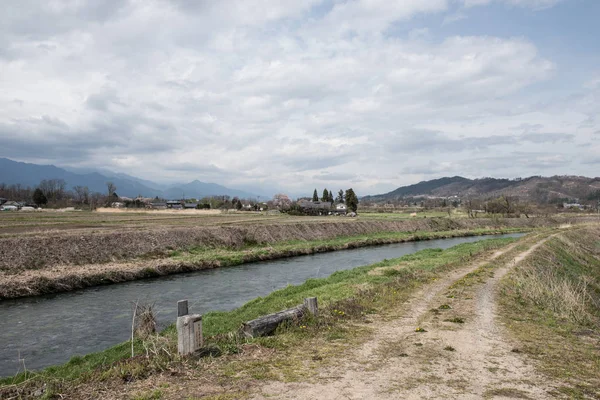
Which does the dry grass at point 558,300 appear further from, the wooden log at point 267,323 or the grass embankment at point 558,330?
the wooden log at point 267,323

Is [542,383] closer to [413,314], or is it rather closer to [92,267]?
[413,314]

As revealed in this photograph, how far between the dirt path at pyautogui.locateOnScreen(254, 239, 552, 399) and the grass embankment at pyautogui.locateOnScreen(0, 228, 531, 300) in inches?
826

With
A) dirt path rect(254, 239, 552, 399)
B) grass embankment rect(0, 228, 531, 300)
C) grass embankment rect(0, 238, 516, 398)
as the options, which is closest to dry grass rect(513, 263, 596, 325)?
dirt path rect(254, 239, 552, 399)

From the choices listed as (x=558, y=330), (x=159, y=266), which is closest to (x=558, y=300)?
(x=558, y=330)

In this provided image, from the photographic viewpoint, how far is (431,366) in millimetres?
8445

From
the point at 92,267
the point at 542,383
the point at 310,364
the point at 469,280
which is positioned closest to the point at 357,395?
the point at 310,364

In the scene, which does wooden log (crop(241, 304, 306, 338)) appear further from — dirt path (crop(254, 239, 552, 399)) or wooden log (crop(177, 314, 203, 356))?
dirt path (crop(254, 239, 552, 399))

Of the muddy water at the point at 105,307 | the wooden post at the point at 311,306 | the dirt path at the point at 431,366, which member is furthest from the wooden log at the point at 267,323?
the muddy water at the point at 105,307

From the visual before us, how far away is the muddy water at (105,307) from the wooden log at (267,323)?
6542 mm

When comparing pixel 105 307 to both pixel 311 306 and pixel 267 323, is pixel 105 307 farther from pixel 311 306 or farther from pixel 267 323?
pixel 311 306

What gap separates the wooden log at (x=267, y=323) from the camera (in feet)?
34.1

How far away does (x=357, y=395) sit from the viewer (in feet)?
22.9

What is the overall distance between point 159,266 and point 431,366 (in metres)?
24.8

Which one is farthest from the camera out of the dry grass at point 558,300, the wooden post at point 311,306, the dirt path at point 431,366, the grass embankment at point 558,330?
the dry grass at point 558,300
